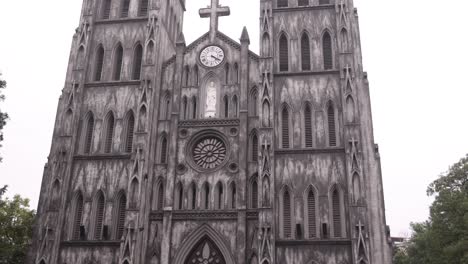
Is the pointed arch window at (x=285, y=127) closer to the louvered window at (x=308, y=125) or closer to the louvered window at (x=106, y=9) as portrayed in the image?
the louvered window at (x=308, y=125)

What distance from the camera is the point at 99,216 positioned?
26.7m

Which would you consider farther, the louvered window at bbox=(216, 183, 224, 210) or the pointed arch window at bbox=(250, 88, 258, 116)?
the pointed arch window at bbox=(250, 88, 258, 116)

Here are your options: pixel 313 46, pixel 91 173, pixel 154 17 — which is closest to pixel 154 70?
pixel 154 17

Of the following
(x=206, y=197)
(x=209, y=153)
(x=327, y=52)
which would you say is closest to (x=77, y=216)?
(x=206, y=197)

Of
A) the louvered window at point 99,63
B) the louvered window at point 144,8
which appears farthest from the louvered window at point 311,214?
the louvered window at point 144,8

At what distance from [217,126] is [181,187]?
3898 mm

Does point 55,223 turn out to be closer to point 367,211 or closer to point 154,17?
point 154,17

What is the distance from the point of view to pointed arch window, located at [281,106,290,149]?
27044mm

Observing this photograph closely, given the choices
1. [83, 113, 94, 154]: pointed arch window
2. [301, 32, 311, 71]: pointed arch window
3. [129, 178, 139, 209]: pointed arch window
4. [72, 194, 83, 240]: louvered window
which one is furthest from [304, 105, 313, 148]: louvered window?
[72, 194, 83, 240]: louvered window

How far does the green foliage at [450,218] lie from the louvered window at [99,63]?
20590mm

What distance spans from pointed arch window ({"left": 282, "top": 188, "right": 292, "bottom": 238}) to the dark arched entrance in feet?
11.2

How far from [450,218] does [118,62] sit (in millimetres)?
20743

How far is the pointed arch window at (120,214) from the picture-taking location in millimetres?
26120

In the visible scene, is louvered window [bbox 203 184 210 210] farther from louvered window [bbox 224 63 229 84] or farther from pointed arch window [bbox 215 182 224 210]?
louvered window [bbox 224 63 229 84]
